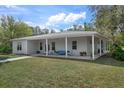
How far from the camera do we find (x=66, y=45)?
765 inches

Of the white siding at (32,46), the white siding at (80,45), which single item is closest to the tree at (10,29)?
the white siding at (32,46)

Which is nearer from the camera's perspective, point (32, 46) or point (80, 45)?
point (80, 45)

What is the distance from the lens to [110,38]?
28.2m

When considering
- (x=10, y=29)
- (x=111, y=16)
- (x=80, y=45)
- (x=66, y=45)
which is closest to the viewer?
(x=66, y=45)

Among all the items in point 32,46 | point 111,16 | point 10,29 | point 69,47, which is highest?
point 10,29

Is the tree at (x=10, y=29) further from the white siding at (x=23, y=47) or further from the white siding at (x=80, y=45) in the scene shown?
the white siding at (x=80, y=45)

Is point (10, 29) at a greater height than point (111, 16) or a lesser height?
greater

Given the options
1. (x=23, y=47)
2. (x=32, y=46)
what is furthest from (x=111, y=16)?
(x=23, y=47)

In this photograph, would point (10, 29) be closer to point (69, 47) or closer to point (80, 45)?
point (69, 47)

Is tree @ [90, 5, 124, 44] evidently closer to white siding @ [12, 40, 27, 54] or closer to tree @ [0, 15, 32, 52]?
white siding @ [12, 40, 27, 54]

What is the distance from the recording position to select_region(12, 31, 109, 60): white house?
19.8 meters

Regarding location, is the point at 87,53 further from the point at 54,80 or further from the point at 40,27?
the point at 40,27
